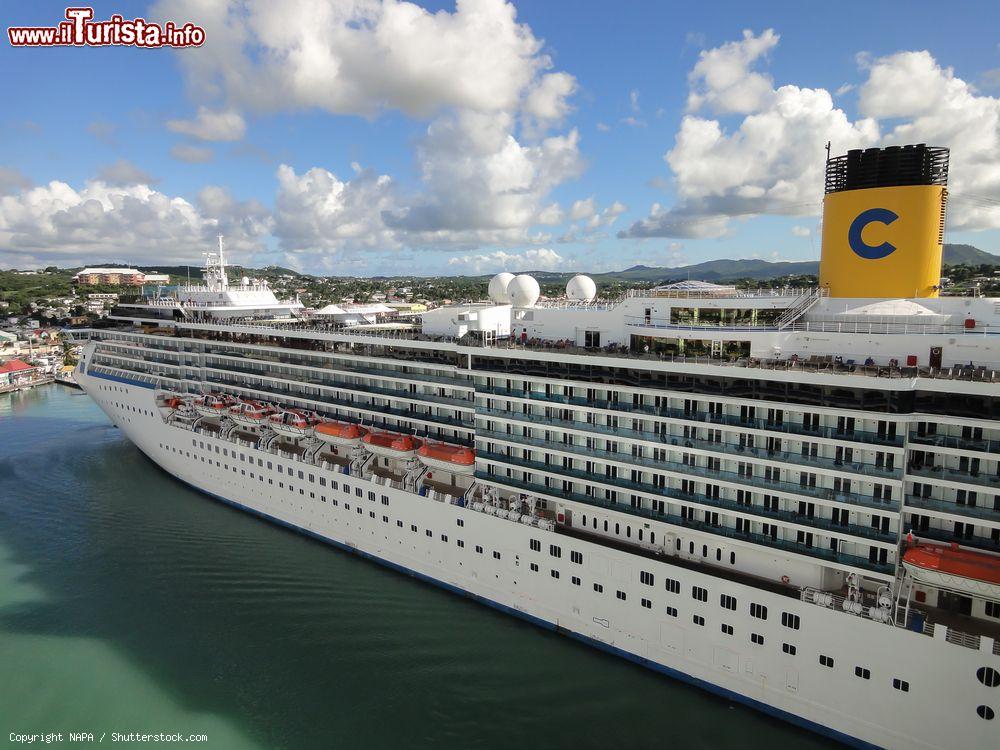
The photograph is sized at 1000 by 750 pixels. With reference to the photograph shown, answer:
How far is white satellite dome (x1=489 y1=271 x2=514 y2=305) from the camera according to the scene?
1120 inches

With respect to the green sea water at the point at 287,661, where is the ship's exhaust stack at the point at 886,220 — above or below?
above

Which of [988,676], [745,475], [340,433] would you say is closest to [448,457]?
[340,433]

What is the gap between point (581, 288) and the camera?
27391mm

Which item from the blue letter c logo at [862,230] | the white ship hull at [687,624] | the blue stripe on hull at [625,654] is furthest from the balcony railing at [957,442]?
the blue stripe on hull at [625,654]

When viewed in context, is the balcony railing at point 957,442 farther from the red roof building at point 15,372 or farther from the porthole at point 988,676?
the red roof building at point 15,372

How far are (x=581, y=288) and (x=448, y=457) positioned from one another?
1054 centimetres

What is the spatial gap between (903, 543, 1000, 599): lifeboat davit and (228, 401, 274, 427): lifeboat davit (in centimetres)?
2616

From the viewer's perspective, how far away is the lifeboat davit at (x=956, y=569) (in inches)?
507

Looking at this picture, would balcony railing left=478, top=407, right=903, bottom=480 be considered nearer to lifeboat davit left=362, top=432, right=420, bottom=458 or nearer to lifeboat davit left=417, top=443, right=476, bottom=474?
lifeboat davit left=417, top=443, right=476, bottom=474

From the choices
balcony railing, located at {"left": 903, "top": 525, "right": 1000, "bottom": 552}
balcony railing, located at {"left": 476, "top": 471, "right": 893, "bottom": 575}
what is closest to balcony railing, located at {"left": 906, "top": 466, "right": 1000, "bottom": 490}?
balcony railing, located at {"left": 903, "top": 525, "right": 1000, "bottom": 552}

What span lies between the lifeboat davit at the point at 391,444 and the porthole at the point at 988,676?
59.1 ft

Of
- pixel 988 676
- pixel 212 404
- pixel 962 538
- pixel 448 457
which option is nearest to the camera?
pixel 988 676

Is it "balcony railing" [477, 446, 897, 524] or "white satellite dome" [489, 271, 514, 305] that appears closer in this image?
"balcony railing" [477, 446, 897, 524]

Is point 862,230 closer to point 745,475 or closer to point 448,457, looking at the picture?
point 745,475
